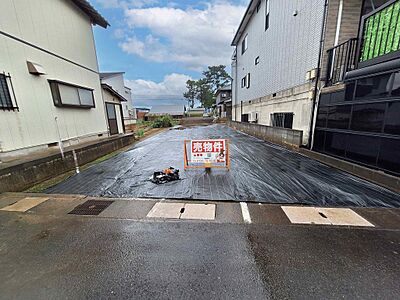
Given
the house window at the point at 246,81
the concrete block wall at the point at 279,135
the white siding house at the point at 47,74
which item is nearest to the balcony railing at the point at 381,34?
the concrete block wall at the point at 279,135

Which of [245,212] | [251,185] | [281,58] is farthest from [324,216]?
[281,58]

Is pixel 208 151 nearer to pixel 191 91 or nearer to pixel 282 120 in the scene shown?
pixel 282 120

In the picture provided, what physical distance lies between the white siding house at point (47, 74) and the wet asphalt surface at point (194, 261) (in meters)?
3.86

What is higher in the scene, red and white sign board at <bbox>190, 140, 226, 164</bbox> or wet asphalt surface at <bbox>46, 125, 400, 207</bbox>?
red and white sign board at <bbox>190, 140, 226, 164</bbox>

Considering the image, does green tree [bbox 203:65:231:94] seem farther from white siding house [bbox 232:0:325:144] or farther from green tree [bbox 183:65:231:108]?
white siding house [bbox 232:0:325:144]

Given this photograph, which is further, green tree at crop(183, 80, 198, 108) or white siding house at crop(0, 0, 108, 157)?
green tree at crop(183, 80, 198, 108)

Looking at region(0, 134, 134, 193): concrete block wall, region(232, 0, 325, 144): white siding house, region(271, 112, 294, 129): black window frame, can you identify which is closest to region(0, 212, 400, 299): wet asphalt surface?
region(0, 134, 134, 193): concrete block wall

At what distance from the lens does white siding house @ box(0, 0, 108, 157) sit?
477 cm

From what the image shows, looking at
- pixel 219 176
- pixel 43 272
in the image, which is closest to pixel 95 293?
pixel 43 272

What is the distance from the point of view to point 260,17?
1097cm

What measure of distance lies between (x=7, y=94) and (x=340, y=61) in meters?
9.67

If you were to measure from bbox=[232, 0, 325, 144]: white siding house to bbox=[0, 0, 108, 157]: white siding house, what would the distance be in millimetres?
8554

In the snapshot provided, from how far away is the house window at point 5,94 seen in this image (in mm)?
4547

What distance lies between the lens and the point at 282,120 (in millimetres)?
8539
